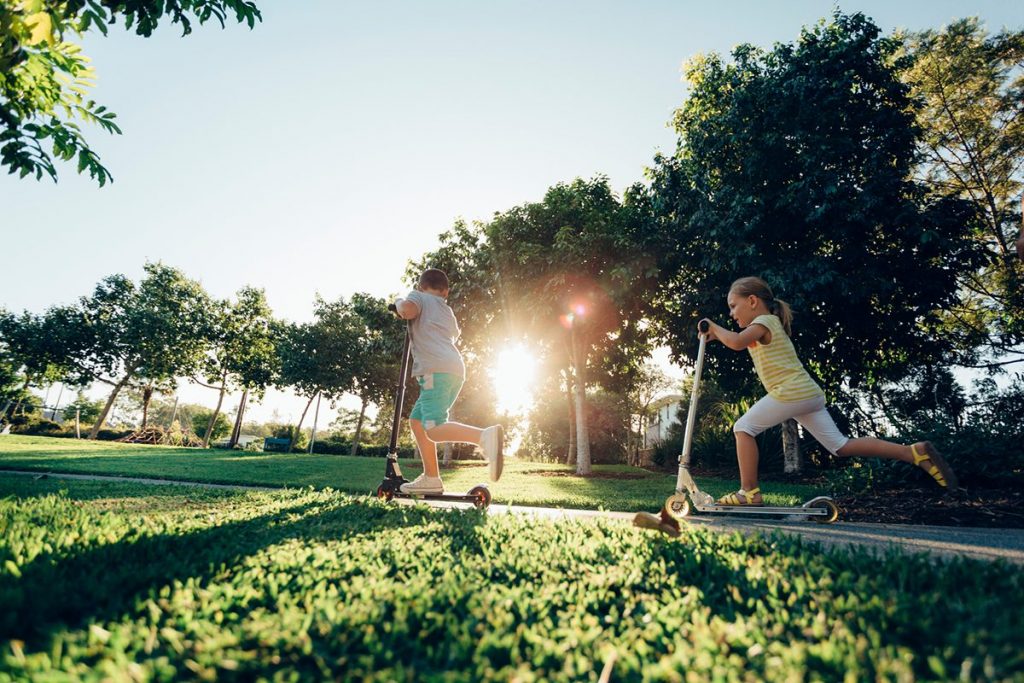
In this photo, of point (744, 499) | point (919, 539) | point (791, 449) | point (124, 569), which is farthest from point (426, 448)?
point (791, 449)

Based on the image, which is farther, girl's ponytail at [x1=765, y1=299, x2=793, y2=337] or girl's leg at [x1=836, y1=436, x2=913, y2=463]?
girl's ponytail at [x1=765, y1=299, x2=793, y2=337]

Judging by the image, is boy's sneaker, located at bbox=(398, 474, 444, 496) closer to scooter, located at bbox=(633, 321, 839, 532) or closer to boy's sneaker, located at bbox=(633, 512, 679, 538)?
scooter, located at bbox=(633, 321, 839, 532)

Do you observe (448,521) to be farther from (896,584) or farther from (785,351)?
(785,351)

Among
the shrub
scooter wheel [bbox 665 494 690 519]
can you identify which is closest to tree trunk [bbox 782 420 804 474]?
scooter wheel [bbox 665 494 690 519]

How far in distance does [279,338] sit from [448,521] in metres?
36.1

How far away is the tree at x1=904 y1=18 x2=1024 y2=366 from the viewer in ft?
48.9

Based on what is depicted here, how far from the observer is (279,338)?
3612 centimetres

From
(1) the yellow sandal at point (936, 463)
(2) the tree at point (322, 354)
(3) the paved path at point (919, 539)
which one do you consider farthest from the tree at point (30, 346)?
(1) the yellow sandal at point (936, 463)

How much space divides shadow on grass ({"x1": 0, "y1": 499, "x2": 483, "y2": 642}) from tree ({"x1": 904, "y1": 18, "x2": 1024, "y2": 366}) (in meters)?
18.1

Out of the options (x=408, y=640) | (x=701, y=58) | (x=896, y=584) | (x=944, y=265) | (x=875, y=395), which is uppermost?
(x=701, y=58)

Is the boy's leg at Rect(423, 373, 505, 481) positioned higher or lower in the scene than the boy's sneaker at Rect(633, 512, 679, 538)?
higher

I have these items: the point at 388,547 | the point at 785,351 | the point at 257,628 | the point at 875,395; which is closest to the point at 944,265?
the point at 875,395

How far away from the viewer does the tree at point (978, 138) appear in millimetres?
14914

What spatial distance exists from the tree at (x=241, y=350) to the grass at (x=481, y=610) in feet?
120
